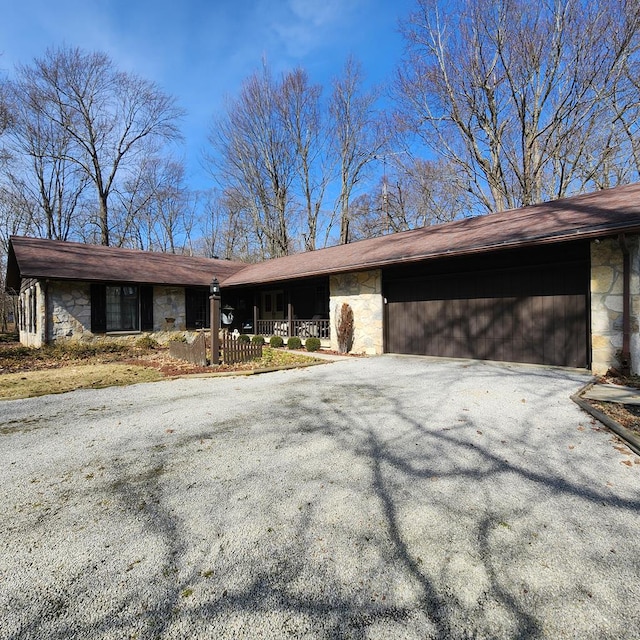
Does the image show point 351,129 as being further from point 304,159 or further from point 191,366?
point 191,366

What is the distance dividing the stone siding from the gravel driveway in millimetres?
9529

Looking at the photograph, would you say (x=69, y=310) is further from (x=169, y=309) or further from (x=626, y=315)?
(x=626, y=315)

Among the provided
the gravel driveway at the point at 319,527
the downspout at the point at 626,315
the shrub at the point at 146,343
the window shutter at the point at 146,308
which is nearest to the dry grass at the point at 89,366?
the shrub at the point at 146,343

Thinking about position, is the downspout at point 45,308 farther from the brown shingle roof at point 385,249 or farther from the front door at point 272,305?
the front door at point 272,305

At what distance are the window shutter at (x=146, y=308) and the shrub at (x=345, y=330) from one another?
7.88m

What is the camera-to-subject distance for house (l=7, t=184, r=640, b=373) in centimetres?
699

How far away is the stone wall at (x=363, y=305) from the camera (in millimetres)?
10961

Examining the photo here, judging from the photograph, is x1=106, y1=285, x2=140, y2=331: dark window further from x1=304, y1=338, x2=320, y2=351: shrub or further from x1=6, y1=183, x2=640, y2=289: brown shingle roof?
x1=304, y1=338, x2=320, y2=351: shrub

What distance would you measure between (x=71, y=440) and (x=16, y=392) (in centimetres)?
351

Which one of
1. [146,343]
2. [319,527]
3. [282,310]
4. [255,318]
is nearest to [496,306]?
[319,527]

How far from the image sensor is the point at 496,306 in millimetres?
8797

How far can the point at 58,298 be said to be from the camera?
12453 millimetres

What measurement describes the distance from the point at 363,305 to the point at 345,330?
0.98m

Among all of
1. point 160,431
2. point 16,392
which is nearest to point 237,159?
point 16,392
